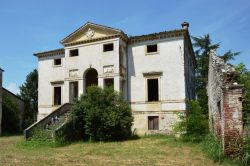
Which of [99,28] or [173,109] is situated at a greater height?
[99,28]

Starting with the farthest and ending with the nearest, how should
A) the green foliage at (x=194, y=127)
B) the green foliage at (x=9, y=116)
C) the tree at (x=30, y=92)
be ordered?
the tree at (x=30, y=92)
the green foliage at (x=9, y=116)
the green foliage at (x=194, y=127)

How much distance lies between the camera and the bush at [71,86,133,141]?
20844 millimetres

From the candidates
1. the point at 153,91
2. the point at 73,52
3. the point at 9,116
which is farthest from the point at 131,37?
the point at 9,116

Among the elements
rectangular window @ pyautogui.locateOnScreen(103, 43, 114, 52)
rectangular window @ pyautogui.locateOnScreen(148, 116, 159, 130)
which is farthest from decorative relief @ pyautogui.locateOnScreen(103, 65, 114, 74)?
rectangular window @ pyautogui.locateOnScreen(148, 116, 159, 130)

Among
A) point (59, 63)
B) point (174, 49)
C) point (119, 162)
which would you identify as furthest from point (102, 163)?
point (59, 63)

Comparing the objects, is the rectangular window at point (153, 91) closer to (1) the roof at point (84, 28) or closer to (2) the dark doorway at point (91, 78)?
(1) the roof at point (84, 28)

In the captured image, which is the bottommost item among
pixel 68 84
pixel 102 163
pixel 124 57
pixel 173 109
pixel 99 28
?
pixel 102 163

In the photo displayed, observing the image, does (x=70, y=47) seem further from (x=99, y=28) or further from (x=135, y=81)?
(x=135, y=81)

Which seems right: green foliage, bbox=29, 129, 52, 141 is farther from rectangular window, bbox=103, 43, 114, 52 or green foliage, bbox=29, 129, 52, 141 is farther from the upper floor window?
the upper floor window

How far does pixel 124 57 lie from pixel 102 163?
598 inches

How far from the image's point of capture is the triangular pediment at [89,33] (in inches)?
1022

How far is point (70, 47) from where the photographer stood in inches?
1085

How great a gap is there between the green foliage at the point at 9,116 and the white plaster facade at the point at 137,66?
25.1ft

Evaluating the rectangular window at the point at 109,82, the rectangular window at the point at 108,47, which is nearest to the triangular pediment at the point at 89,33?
the rectangular window at the point at 108,47
